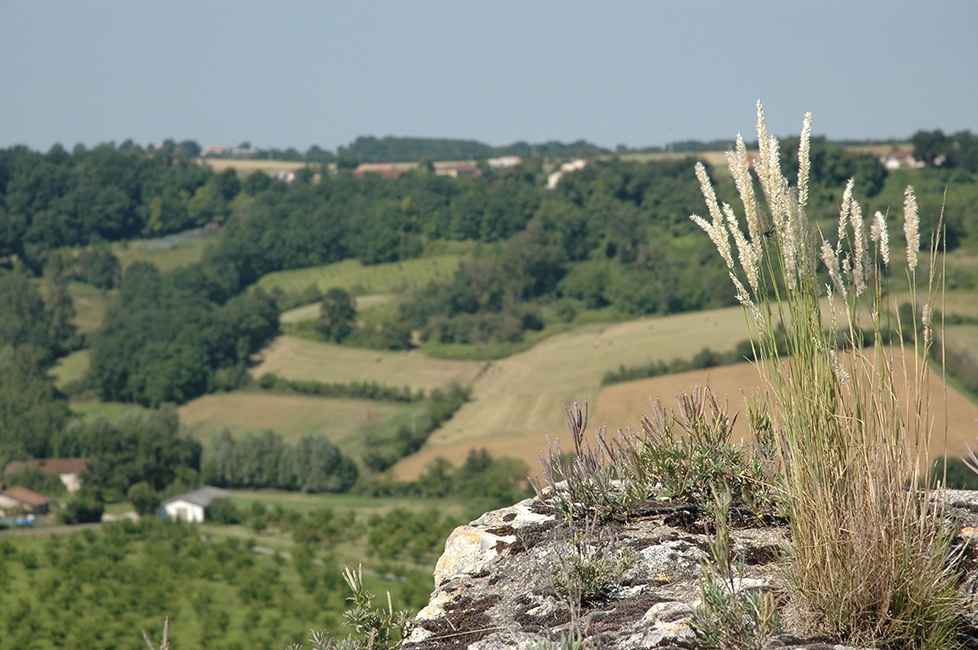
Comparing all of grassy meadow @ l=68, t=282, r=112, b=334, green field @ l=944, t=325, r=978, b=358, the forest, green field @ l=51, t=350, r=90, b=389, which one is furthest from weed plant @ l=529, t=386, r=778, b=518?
grassy meadow @ l=68, t=282, r=112, b=334

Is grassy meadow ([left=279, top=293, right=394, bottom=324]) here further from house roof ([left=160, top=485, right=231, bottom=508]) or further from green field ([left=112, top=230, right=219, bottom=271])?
house roof ([left=160, top=485, right=231, bottom=508])

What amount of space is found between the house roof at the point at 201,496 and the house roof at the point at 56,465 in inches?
456

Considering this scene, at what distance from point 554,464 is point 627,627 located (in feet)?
2.82

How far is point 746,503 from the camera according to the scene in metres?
3.06

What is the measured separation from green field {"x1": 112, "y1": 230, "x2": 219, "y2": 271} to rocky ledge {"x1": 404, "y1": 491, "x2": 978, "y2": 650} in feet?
360

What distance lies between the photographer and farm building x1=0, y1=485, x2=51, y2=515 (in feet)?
153

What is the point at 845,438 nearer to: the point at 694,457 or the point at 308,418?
the point at 694,457

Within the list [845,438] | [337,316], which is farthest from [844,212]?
[337,316]

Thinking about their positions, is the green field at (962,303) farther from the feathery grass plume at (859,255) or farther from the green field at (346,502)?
the feathery grass plume at (859,255)

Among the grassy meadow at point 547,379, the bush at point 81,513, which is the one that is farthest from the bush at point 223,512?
the grassy meadow at point 547,379

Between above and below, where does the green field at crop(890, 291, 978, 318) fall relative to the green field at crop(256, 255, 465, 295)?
above

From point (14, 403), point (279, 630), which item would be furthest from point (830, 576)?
point (14, 403)

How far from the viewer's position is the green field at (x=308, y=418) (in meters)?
60.9

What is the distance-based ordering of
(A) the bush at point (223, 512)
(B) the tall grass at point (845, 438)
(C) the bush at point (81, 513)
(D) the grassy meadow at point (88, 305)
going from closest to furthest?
(B) the tall grass at point (845, 438)
(C) the bush at point (81, 513)
(A) the bush at point (223, 512)
(D) the grassy meadow at point (88, 305)
